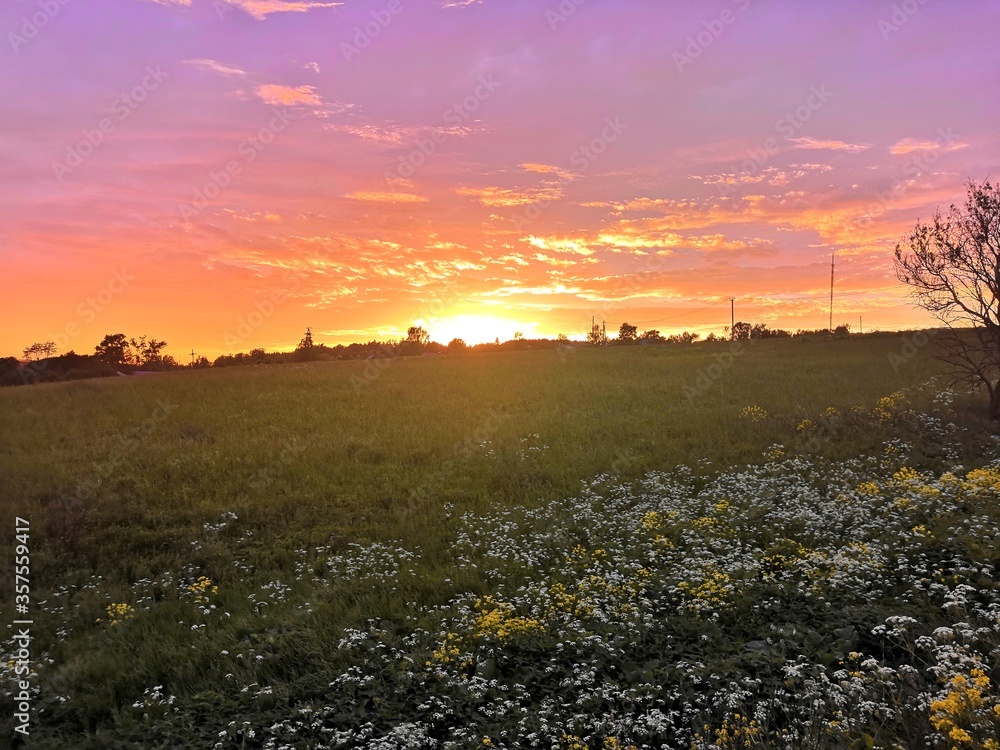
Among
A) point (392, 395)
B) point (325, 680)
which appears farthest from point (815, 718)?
point (392, 395)

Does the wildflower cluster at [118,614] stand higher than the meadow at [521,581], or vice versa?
the meadow at [521,581]

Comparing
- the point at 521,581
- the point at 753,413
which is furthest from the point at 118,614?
the point at 753,413

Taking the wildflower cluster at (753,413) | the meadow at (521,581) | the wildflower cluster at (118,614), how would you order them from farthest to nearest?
1. the wildflower cluster at (753,413)
2. the wildflower cluster at (118,614)
3. the meadow at (521,581)

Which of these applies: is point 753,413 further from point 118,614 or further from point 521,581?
point 118,614

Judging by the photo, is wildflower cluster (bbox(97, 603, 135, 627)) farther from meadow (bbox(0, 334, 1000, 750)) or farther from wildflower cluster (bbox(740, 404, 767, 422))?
wildflower cluster (bbox(740, 404, 767, 422))

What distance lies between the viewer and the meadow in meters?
5.95

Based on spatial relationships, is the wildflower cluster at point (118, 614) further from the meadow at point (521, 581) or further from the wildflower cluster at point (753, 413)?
the wildflower cluster at point (753, 413)

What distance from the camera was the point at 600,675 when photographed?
265 inches

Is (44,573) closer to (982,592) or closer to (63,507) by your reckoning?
(63,507)

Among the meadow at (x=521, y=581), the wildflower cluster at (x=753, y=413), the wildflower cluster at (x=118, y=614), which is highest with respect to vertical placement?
the wildflower cluster at (x=753, y=413)

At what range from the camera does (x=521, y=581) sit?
9.70 m

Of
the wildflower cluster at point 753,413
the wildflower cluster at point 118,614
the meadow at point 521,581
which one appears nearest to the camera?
the meadow at point 521,581

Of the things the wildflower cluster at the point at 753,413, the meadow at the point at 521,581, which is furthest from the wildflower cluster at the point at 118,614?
the wildflower cluster at the point at 753,413

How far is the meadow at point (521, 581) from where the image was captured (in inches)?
234
